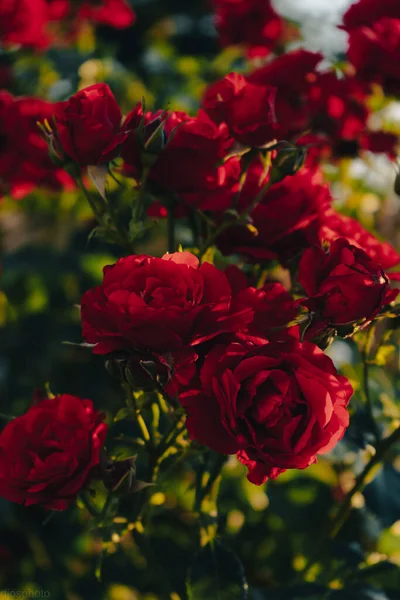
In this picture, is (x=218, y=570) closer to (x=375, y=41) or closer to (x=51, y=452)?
(x=51, y=452)

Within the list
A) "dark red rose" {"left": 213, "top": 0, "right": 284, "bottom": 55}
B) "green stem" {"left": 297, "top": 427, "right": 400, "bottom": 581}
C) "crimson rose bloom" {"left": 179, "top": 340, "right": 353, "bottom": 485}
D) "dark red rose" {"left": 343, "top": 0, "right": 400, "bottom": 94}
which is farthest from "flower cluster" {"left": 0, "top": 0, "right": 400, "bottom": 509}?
"dark red rose" {"left": 213, "top": 0, "right": 284, "bottom": 55}

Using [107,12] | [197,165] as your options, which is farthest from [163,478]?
[107,12]

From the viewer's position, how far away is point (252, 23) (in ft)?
4.44

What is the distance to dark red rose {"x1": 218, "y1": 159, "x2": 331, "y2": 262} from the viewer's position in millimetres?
713

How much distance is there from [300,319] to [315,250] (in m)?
0.07

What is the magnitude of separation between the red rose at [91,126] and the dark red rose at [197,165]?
0.06 metres

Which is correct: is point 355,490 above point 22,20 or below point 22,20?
below

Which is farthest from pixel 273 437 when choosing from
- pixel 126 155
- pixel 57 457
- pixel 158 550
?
pixel 158 550

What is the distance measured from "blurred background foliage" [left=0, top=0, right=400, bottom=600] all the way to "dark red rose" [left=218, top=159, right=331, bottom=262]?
8cm

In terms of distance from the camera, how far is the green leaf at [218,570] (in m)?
0.80

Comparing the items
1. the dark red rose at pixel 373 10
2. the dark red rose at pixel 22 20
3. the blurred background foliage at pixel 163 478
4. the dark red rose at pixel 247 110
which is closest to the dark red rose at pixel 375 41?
the dark red rose at pixel 373 10

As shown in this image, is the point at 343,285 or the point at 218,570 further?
the point at 218,570

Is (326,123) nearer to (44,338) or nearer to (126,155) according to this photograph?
(126,155)

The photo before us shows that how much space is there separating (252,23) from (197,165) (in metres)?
0.82
